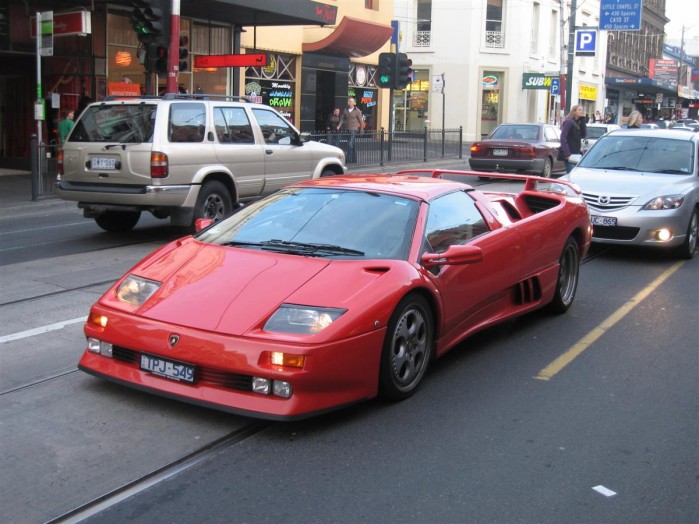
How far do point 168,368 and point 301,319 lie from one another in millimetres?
808

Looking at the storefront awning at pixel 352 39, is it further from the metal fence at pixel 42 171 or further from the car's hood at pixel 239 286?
the car's hood at pixel 239 286

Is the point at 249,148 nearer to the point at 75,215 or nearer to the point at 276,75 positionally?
the point at 75,215

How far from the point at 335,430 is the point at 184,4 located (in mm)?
19286

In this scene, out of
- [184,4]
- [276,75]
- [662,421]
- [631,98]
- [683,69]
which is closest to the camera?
[662,421]

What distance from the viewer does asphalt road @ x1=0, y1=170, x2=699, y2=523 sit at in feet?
12.5

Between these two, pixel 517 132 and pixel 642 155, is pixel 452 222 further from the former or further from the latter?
pixel 517 132

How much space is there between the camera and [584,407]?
5219 mm

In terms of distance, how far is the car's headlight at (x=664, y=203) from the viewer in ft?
34.1

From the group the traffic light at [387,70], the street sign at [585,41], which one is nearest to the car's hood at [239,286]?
the traffic light at [387,70]

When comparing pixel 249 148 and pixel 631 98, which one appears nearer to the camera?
pixel 249 148

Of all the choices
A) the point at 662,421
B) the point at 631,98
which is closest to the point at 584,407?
the point at 662,421

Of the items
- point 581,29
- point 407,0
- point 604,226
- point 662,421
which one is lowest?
point 662,421

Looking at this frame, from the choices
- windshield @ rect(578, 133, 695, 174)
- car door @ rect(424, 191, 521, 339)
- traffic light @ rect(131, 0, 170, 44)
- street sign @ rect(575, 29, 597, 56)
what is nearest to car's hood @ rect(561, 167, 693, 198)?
windshield @ rect(578, 133, 695, 174)

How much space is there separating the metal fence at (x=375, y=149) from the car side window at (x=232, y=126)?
4915 mm
